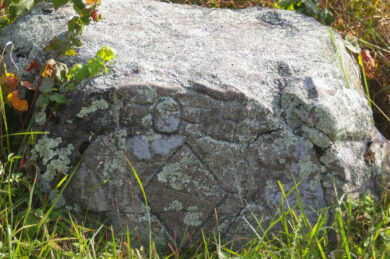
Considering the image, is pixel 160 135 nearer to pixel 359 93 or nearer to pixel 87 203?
pixel 87 203

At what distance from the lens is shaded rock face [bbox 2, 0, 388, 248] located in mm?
2238

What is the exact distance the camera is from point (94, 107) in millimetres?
2248

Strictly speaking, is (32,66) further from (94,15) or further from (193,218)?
(193,218)

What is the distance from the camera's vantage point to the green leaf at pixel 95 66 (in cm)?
227

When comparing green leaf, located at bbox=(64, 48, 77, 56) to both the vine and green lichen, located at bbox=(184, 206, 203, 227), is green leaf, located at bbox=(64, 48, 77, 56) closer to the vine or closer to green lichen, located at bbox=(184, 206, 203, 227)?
the vine

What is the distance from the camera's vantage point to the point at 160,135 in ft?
7.38

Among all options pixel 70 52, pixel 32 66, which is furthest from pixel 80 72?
pixel 32 66

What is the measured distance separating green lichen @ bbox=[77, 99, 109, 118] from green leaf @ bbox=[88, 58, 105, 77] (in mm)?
144

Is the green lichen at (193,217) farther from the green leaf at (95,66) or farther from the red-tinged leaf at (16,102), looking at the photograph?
the red-tinged leaf at (16,102)

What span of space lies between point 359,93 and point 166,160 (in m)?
1.15

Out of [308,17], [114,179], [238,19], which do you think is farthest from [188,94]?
[308,17]

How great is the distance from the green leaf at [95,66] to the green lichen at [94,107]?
144 mm

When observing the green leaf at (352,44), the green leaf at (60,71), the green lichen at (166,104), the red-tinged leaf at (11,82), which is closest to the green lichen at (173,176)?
the green lichen at (166,104)

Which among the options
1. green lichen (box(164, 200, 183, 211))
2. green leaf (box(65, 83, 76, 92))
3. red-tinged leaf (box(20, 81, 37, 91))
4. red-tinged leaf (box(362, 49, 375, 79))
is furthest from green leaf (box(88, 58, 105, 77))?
red-tinged leaf (box(362, 49, 375, 79))
